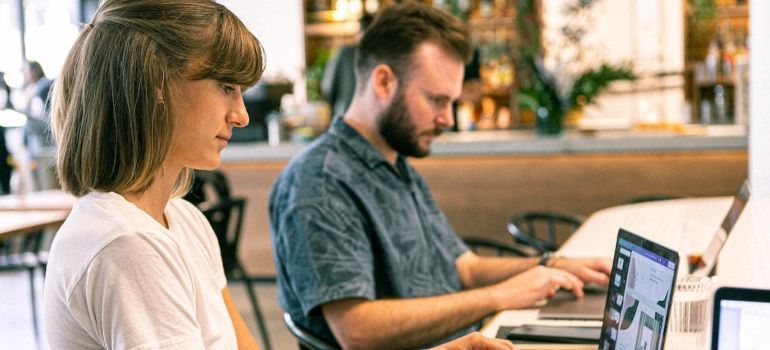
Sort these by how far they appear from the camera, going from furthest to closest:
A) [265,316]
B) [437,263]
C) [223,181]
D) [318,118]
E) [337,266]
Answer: [318,118], [265,316], [223,181], [437,263], [337,266]

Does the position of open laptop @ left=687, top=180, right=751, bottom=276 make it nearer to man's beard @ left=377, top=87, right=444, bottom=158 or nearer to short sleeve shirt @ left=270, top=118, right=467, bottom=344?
short sleeve shirt @ left=270, top=118, right=467, bottom=344

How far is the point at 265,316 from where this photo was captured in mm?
5332

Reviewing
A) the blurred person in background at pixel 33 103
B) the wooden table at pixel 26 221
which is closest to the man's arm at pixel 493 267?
the wooden table at pixel 26 221

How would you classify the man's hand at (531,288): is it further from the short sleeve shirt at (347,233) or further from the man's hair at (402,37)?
the man's hair at (402,37)

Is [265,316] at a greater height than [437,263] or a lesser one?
lesser

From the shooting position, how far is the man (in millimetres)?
2070

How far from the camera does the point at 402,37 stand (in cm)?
238

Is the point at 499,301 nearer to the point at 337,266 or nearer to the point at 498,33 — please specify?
the point at 337,266

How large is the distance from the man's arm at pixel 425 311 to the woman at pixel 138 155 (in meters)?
0.59

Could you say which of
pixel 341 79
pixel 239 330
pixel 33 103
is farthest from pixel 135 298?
pixel 33 103

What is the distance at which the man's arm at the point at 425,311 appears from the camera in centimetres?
206

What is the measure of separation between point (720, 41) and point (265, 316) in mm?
4964

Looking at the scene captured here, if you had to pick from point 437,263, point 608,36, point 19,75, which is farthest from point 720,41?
point 19,75

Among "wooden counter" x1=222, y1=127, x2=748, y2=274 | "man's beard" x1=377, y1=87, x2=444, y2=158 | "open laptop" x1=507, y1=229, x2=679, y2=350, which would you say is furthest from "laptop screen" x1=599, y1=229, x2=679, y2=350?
"wooden counter" x1=222, y1=127, x2=748, y2=274
